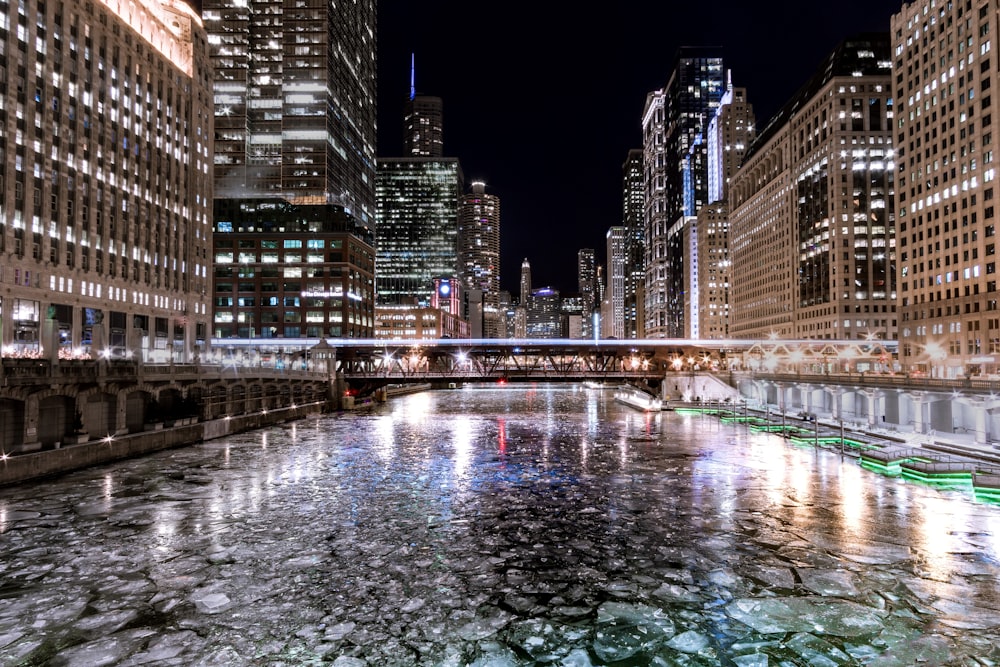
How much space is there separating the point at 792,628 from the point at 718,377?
99.0m

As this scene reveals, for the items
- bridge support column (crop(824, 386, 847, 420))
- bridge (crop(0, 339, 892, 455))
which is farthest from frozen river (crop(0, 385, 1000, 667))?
bridge support column (crop(824, 386, 847, 420))

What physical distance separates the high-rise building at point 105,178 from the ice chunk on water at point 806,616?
163ft

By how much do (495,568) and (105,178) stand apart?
92.4 m

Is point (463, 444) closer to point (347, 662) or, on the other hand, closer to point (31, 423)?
point (31, 423)

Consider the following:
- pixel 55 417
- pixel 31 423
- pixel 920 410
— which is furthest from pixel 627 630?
pixel 920 410

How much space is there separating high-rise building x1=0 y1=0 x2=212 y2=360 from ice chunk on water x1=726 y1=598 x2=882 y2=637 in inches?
1961

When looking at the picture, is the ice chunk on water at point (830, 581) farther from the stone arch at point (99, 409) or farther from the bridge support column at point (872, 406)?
the bridge support column at point (872, 406)

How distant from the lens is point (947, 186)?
4013 inches

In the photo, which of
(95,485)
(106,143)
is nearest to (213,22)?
(106,143)

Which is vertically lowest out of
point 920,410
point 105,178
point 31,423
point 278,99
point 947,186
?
point 920,410

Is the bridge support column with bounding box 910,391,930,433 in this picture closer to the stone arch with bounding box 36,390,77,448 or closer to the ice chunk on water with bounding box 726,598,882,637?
the ice chunk on water with bounding box 726,598,882,637

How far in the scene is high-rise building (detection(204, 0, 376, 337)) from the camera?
498 ft

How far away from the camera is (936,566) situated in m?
20.2

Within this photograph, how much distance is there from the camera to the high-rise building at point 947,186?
302 ft
